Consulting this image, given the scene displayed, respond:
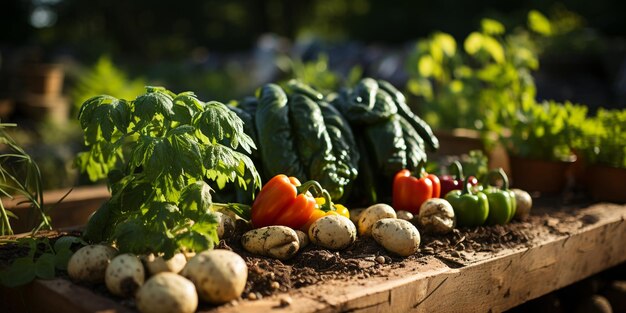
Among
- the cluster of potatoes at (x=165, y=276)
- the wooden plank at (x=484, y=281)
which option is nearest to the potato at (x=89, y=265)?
the cluster of potatoes at (x=165, y=276)

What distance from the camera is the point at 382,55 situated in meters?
10.9

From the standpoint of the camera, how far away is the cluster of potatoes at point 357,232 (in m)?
2.18

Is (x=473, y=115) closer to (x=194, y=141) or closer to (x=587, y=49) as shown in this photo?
(x=194, y=141)

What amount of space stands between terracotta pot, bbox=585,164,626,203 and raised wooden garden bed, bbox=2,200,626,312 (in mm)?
238

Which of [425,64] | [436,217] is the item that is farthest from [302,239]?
[425,64]

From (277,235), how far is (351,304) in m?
0.41

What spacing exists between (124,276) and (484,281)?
1.27m

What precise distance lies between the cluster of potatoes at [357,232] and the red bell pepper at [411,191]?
8.9 inches

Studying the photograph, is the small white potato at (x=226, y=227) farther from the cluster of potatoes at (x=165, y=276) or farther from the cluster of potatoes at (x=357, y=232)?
the cluster of potatoes at (x=165, y=276)

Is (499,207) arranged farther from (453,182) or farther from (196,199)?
(196,199)

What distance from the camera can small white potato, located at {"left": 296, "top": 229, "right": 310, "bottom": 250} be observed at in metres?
2.29

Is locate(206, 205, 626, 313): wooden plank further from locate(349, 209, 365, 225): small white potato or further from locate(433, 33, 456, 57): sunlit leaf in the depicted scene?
locate(433, 33, 456, 57): sunlit leaf

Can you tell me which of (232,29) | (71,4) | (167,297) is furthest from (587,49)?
(71,4)

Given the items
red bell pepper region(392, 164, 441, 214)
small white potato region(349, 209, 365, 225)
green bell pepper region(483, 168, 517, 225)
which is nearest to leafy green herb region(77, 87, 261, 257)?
A: small white potato region(349, 209, 365, 225)
